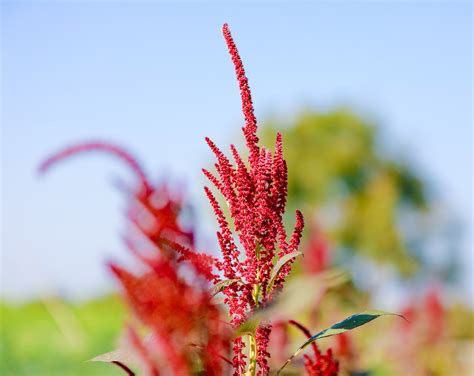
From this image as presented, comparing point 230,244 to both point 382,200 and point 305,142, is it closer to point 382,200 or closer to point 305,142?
point 382,200

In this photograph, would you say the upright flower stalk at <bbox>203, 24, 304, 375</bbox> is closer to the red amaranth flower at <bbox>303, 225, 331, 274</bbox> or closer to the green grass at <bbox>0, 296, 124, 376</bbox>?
the red amaranth flower at <bbox>303, 225, 331, 274</bbox>

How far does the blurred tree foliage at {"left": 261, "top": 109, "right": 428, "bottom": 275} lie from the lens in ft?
87.4

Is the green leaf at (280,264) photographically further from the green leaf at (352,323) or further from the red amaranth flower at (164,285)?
the red amaranth flower at (164,285)

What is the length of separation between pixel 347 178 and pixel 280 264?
2866 cm

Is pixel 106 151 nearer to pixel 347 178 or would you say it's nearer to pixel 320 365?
pixel 320 365

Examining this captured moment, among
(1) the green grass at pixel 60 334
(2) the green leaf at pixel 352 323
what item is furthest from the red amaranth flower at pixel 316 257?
(1) the green grass at pixel 60 334

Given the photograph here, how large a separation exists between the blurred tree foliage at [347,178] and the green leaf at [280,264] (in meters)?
24.8

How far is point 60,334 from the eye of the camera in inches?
682

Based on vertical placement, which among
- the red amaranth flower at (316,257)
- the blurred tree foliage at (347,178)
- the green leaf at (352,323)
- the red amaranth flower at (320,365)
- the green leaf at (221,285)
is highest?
the blurred tree foliage at (347,178)

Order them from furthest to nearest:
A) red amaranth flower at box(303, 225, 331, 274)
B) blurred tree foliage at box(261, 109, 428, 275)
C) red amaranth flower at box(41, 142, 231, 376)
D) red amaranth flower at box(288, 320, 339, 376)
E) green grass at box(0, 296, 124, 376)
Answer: blurred tree foliage at box(261, 109, 428, 275) < green grass at box(0, 296, 124, 376) < red amaranth flower at box(303, 225, 331, 274) < red amaranth flower at box(288, 320, 339, 376) < red amaranth flower at box(41, 142, 231, 376)

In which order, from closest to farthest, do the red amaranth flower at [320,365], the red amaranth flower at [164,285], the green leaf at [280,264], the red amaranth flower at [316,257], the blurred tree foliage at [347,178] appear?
1. the red amaranth flower at [164,285]
2. the green leaf at [280,264]
3. the red amaranth flower at [320,365]
4. the red amaranth flower at [316,257]
5. the blurred tree foliage at [347,178]

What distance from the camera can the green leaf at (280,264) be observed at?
133 centimetres

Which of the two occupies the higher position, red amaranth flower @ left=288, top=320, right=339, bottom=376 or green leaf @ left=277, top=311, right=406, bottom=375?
green leaf @ left=277, top=311, right=406, bottom=375

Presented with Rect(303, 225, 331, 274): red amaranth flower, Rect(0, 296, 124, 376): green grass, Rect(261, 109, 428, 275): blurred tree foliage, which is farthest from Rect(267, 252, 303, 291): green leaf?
Rect(261, 109, 428, 275): blurred tree foliage
